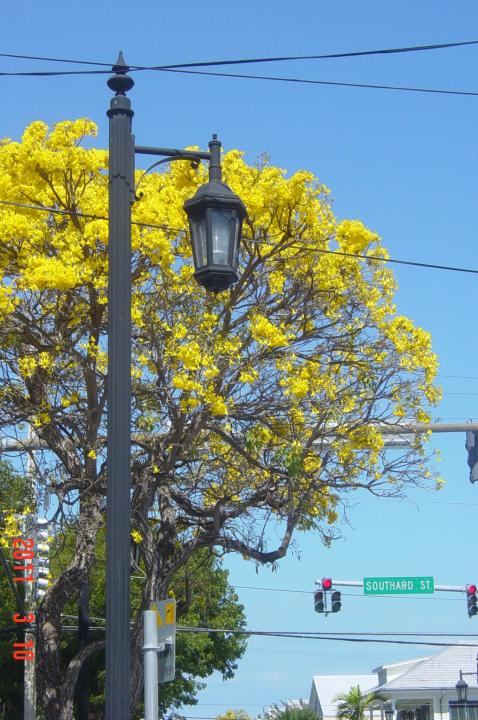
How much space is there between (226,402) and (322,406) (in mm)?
1434

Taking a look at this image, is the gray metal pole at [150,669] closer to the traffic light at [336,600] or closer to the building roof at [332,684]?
the traffic light at [336,600]

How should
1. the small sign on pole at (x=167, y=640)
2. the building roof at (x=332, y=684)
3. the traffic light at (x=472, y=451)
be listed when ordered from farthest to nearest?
the building roof at (x=332, y=684) → the traffic light at (x=472, y=451) → the small sign on pole at (x=167, y=640)

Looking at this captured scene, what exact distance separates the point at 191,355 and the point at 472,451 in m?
7.90

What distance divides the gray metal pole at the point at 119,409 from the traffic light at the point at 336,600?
2309 cm

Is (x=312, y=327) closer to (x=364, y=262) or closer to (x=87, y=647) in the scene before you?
(x=364, y=262)

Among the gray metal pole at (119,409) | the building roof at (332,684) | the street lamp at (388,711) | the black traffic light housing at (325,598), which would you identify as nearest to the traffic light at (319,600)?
the black traffic light housing at (325,598)

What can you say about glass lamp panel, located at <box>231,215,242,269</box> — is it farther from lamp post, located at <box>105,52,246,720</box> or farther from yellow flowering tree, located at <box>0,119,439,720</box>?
yellow flowering tree, located at <box>0,119,439,720</box>

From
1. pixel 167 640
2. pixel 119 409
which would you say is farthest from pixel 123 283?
pixel 167 640

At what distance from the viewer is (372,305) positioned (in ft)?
55.3

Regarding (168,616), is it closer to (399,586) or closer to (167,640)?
A: (167,640)

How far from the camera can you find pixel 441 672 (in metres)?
49.2

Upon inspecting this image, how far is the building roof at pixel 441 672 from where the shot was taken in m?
47.7

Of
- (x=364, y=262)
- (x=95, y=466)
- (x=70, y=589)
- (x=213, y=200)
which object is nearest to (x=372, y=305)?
(x=364, y=262)

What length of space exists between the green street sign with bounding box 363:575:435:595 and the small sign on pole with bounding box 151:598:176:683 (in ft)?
60.6
